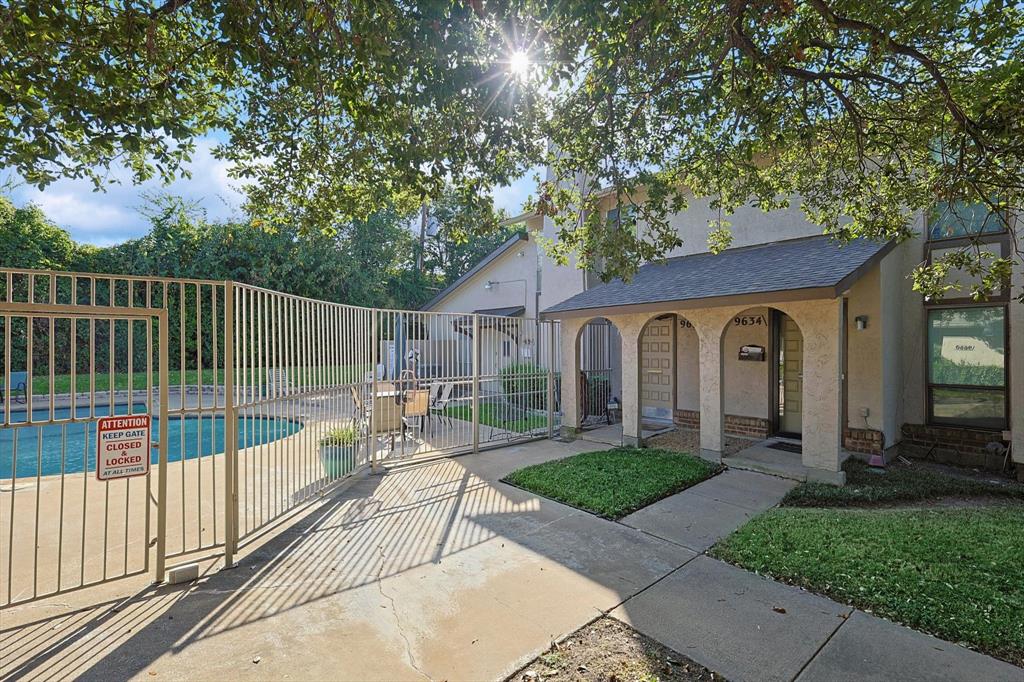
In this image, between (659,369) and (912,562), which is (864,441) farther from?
(912,562)

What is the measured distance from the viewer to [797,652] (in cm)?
319

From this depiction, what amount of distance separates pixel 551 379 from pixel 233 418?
22.3ft

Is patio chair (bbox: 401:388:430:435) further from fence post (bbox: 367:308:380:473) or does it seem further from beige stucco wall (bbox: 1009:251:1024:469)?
beige stucco wall (bbox: 1009:251:1024:469)

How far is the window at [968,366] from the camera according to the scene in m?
7.51

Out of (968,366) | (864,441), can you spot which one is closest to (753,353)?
(864,441)

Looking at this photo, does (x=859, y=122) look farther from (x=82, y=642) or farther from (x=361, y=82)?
(x=82, y=642)

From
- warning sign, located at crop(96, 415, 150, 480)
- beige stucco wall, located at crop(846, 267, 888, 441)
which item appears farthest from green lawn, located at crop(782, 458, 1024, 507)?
warning sign, located at crop(96, 415, 150, 480)

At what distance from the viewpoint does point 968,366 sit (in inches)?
305

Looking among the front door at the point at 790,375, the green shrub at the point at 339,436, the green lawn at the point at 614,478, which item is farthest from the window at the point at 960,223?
the green shrub at the point at 339,436

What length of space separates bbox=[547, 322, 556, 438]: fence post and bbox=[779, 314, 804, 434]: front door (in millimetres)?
4525

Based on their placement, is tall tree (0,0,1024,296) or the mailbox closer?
tall tree (0,0,1024,296)

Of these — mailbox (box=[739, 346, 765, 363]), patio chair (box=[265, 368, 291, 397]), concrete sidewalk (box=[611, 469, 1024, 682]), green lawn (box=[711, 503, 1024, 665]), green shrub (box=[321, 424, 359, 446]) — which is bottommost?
concrete sidewalk (box=[611, 469, 1024, 682])

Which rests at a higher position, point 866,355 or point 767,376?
point 866,355

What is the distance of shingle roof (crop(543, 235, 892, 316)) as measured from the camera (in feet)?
22.1
